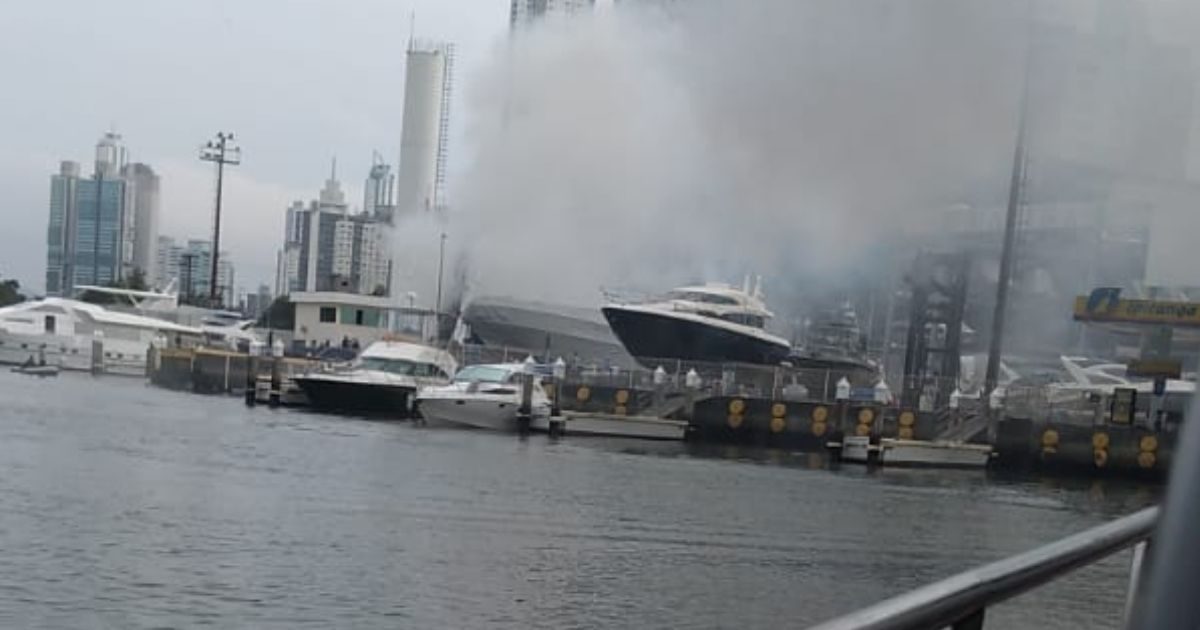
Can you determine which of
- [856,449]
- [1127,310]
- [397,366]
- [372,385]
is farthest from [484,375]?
[1127,310]

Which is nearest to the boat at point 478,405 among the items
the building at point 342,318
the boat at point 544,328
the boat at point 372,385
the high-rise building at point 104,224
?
the boat at point 372,385

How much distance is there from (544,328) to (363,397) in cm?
1970

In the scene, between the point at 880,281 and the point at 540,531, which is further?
the point at 880,281

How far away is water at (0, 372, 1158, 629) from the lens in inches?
441

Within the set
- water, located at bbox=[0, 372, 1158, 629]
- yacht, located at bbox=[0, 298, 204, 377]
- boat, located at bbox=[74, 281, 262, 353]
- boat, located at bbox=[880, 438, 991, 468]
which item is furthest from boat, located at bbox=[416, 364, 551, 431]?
boat, located at bbox=[74, 281, 262, 353]

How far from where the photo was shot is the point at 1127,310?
116 feet

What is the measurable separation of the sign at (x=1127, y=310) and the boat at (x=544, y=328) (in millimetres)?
21094

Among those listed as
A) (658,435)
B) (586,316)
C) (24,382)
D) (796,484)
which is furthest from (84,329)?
(796,484)

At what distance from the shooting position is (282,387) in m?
40.5

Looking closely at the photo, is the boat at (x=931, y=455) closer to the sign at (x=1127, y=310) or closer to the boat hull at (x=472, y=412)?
the sign at (x=1127, y=310)

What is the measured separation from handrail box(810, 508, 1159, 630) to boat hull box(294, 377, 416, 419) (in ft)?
115

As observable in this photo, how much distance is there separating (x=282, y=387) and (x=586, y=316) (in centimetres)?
1766

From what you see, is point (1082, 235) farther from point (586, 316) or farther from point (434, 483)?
point (586, 316)

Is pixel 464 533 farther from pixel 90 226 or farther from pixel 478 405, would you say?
pixel 90 226
